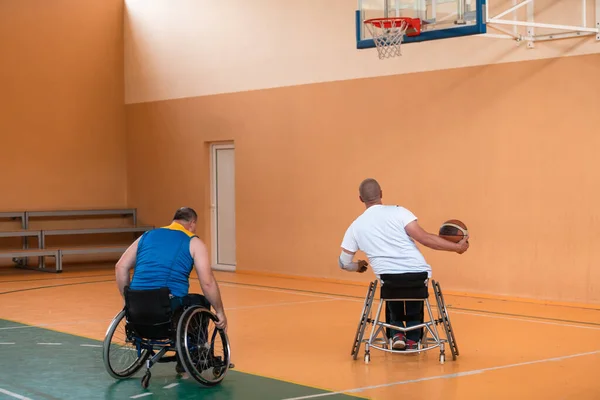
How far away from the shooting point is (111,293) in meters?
11.8

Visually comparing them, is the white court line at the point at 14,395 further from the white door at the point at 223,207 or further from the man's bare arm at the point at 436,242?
the white door at the point at 223,207

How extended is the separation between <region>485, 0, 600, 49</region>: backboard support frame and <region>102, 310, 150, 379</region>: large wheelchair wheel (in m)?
4.79

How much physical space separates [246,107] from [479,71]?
165 inches

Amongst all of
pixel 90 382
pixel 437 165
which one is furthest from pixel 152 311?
pixel 437 165

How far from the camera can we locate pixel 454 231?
688 cm

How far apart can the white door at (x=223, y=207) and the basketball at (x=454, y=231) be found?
7788mm

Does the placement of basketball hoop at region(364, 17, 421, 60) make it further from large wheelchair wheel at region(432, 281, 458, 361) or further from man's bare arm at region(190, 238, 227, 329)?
man's bare arm at region(190, 238, 227, 329)

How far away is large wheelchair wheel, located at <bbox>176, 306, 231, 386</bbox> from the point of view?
587 cm

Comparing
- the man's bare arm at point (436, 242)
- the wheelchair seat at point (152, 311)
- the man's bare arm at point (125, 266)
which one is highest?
the man's bare arm at point (436, 242)

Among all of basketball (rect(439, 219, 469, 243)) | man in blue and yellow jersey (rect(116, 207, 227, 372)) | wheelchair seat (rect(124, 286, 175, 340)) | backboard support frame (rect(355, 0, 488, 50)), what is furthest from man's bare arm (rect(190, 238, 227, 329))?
backboard support frame (rect(355, 0, 488, 50))

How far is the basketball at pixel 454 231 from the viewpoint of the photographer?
6.86m

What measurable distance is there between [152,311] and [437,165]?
6.10 m

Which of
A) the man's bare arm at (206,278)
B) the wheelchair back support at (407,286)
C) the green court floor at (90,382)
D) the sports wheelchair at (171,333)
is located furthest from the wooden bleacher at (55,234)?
the wheelchair back support at (407,286)

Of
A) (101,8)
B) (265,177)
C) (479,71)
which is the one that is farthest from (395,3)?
(101,8)
